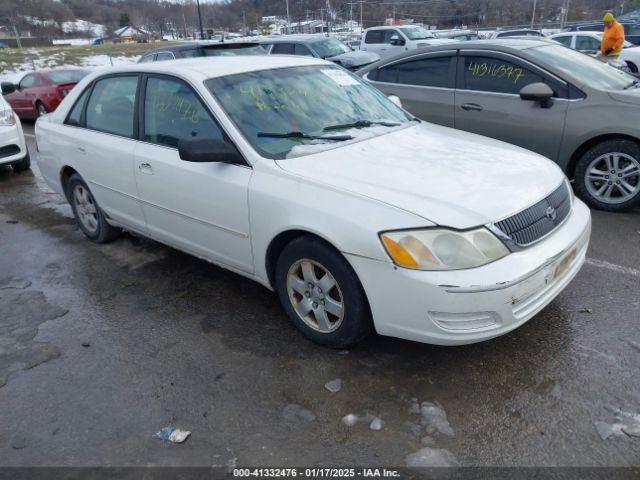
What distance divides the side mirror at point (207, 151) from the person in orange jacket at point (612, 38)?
9.18 m

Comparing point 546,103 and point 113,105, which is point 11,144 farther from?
point 546,103

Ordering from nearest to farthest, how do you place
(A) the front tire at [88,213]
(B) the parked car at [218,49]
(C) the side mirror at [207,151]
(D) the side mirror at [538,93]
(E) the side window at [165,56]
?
(C) the side mirror at [207,151]
(A) the front tire at [88,213]
(D) the side mirror at [538,93]
(B) the parked car at [218,49]
(E) the side window at [165,56]

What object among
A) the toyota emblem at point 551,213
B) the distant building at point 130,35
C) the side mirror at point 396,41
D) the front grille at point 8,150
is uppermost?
the toyota emblem at point 551,213

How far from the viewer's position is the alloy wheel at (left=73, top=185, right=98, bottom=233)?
4895 millimetres

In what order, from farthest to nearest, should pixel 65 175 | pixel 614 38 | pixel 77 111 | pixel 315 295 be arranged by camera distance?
pixel 614 38 → pixel 65 175 → pixel 77 111 → pixel 315 295

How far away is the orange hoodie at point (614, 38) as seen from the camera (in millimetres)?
9508

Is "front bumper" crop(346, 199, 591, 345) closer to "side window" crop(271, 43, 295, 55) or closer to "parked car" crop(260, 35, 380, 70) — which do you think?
"parked car" crop(260, 35, 380, 70)

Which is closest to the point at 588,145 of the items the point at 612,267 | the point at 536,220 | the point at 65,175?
the point at 612,267

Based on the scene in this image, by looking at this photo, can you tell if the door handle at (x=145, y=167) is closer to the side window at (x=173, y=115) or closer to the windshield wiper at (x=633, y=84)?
the side window at (x=173, y=115)

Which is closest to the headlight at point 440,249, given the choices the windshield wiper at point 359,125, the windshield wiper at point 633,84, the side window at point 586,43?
the windshield wiper at point 359,125

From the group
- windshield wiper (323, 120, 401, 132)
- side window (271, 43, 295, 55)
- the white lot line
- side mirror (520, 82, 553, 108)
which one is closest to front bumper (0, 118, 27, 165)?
windshield wiper (323, 120, 401, 132)

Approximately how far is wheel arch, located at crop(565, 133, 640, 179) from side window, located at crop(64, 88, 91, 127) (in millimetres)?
4668

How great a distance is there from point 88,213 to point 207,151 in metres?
2.42

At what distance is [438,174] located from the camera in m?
3.00
